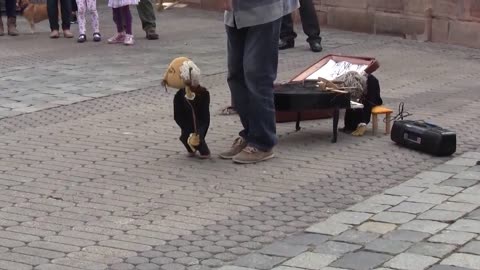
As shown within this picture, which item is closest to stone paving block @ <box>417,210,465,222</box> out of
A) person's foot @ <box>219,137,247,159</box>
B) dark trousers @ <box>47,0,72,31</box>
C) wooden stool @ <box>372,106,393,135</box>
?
person's foot @ <box>219,137,247,159</box>

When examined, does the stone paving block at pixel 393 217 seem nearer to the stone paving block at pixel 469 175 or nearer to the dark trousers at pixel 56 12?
the stone paving block at pixel 469 175

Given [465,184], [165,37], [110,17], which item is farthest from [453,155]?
[110,17]

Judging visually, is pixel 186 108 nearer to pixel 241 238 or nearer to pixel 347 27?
pixel 241 238

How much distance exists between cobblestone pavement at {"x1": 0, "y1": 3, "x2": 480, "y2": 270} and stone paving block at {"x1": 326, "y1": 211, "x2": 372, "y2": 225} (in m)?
0.09

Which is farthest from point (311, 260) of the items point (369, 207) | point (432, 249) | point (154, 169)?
point (154, 169)

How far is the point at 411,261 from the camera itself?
4633 millimetres

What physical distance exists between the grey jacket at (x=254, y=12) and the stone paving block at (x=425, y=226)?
182 cm

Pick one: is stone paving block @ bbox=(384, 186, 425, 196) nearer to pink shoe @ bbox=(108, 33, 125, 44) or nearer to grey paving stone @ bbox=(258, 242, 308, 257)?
grey paving stone @ bbox=(258, 242, 308, 257)

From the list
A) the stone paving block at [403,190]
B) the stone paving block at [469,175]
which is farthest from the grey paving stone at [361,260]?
the stone paving block at [469,175]

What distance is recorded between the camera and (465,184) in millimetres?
6055

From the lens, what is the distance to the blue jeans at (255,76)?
6.44 m

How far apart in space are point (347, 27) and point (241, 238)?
926 cm

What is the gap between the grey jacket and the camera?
6.38m

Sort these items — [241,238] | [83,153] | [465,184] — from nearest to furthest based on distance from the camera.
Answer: [241,238], [465,184], [83,153]
